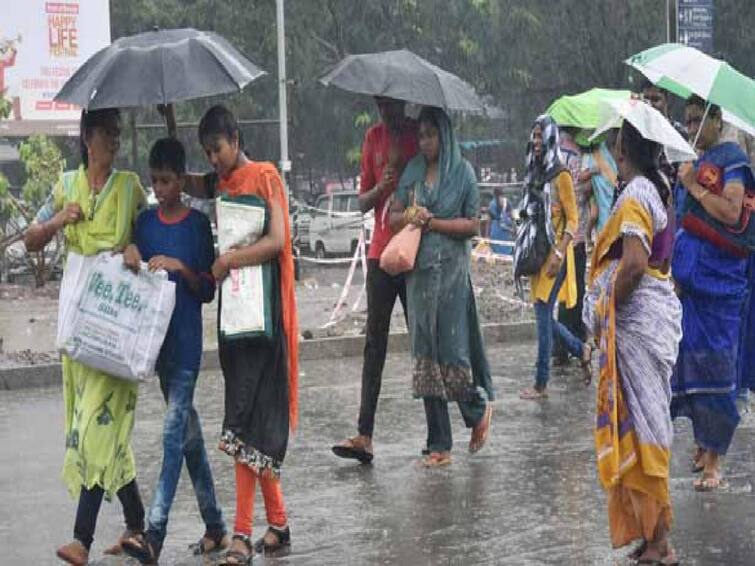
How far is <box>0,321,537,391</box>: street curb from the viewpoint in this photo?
1297 centimetres

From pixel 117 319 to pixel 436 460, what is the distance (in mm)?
2625

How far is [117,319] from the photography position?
22.2 feet

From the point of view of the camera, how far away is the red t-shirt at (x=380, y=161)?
892cm

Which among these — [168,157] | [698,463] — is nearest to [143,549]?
[168,157]

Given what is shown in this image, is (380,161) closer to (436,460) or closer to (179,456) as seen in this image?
(436,460)

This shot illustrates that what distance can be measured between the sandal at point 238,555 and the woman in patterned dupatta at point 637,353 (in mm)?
1474

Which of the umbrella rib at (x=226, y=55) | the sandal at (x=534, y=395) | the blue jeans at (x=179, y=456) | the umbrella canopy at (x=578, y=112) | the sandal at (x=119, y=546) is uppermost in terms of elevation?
the umbrella rib at (x=226, y=55)

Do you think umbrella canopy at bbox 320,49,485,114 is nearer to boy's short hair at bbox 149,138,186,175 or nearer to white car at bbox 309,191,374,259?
boy's short hair at bbox 149,138,186,175

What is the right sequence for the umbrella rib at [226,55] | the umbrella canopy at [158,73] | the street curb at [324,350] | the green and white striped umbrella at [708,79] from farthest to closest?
the street curb at [324,350], the green and white striped umbrella at [708,79], the umbrella rib at [226,55], the umbrella canopy at [158,73]

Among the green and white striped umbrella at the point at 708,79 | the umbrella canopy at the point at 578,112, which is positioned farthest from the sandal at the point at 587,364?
the green and white striped umbrella at the point at 708,79

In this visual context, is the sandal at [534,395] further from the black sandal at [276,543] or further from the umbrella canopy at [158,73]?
the umbrella canopy at [158,73]

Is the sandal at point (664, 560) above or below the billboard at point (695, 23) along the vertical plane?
below

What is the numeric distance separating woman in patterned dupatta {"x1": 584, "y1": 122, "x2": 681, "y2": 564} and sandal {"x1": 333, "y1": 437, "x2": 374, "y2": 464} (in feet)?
8.34

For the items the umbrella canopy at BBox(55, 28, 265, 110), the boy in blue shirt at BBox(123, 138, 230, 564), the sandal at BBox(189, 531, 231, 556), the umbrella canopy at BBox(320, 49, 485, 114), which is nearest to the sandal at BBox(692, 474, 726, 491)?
the umbrella canopy at BBox(320, 49, 485, 114)
